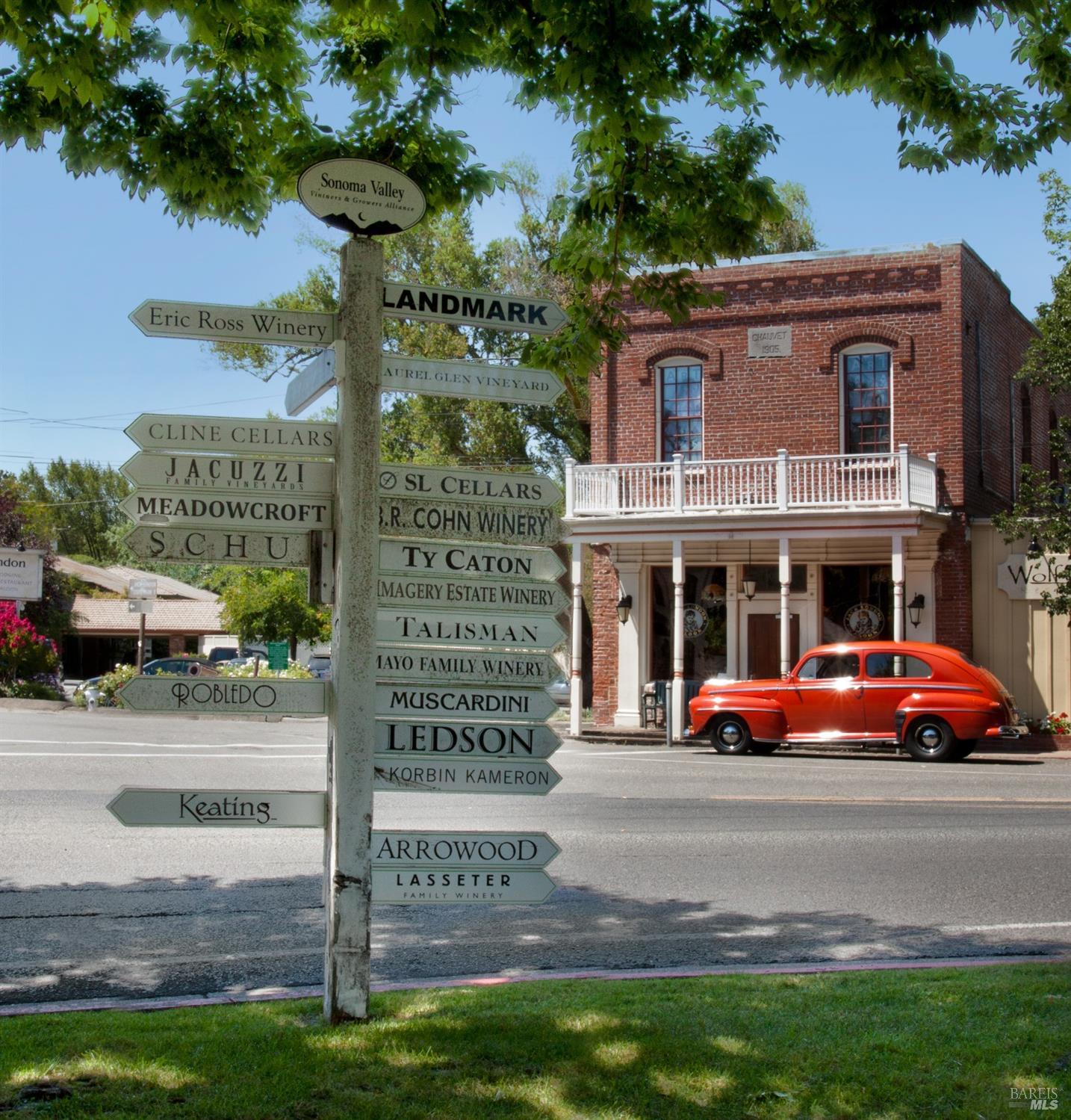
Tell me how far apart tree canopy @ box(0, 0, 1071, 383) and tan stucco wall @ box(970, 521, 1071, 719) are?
57.3 ft

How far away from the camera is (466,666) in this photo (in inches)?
200

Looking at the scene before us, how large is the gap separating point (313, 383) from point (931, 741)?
54.5 feet

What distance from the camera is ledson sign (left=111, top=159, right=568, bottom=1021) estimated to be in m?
4.75

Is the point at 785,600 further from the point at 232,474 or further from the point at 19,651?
the point at 232,474

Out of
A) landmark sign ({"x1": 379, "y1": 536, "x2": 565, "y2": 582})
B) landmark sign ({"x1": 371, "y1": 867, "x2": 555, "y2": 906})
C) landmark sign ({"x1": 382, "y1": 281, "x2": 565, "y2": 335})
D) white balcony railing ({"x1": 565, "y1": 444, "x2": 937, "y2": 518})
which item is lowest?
landmark sign ({"x1": 371, "y1": 867, "x2": 555, "y2": 906})

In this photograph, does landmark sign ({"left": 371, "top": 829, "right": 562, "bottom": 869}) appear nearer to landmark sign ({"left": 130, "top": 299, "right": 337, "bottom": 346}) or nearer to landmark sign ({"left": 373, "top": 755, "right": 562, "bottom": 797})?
landmark sign ({"left": 373, "top": 755, "right": 562, "bottom": 797})

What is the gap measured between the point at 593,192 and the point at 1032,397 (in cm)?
2494

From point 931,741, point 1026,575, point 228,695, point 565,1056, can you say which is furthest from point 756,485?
point 565,1056

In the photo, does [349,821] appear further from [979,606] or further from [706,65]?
[979,606]

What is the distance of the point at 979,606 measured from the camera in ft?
80.3

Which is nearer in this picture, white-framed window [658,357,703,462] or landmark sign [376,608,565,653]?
landmark sign [376,608,565,653]

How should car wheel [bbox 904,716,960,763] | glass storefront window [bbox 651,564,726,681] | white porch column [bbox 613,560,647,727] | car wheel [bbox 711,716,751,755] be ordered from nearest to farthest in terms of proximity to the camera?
car wheel [bbox 904,716,960,763], car wheel [bbox 711,716,751,755], glass storefront window [bbox 651,564,726,681], white porch column [bbox 613,560,647,727]

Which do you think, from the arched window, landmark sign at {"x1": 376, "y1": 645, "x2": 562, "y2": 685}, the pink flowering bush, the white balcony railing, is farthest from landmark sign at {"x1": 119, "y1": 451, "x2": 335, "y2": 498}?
the arched window

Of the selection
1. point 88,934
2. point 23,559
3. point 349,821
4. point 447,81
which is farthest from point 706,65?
point 23,559
